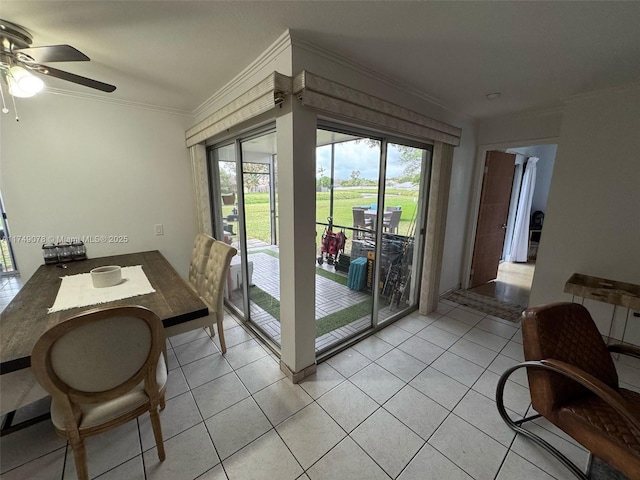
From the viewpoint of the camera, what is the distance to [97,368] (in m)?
1.10

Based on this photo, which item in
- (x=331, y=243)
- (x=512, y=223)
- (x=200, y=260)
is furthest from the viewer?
(x=512, y=223)

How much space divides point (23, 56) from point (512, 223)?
701 cm

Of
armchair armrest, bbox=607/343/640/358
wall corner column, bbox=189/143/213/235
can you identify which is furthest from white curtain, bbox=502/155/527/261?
wall corner column, bbox=189/143/213/235

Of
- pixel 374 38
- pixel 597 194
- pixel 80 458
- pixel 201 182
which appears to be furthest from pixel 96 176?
pixel 597 194

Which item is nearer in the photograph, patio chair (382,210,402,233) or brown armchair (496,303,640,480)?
brown armchair (496,303,640,480)

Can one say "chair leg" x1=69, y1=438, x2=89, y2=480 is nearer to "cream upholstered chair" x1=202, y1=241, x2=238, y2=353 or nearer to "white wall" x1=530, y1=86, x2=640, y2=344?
"cream upholstered chair" x1=202, y1=241, x2=238, y2=353

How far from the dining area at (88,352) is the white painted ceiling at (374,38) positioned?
4.92 feet

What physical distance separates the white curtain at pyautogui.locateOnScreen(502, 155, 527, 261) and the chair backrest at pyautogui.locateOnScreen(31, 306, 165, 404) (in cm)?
630

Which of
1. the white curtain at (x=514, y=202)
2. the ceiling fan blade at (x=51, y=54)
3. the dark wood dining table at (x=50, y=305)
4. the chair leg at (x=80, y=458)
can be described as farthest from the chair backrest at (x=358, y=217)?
the white curtain at (x=514, y=202)

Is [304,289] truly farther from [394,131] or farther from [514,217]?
[514,217]

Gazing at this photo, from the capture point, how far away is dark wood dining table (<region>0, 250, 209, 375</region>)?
1.16 meters

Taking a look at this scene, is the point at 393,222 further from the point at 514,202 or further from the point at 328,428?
the point at 514,202

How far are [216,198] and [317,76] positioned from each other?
2.11 meters

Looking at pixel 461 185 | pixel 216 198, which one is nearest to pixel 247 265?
pixel 216 198
